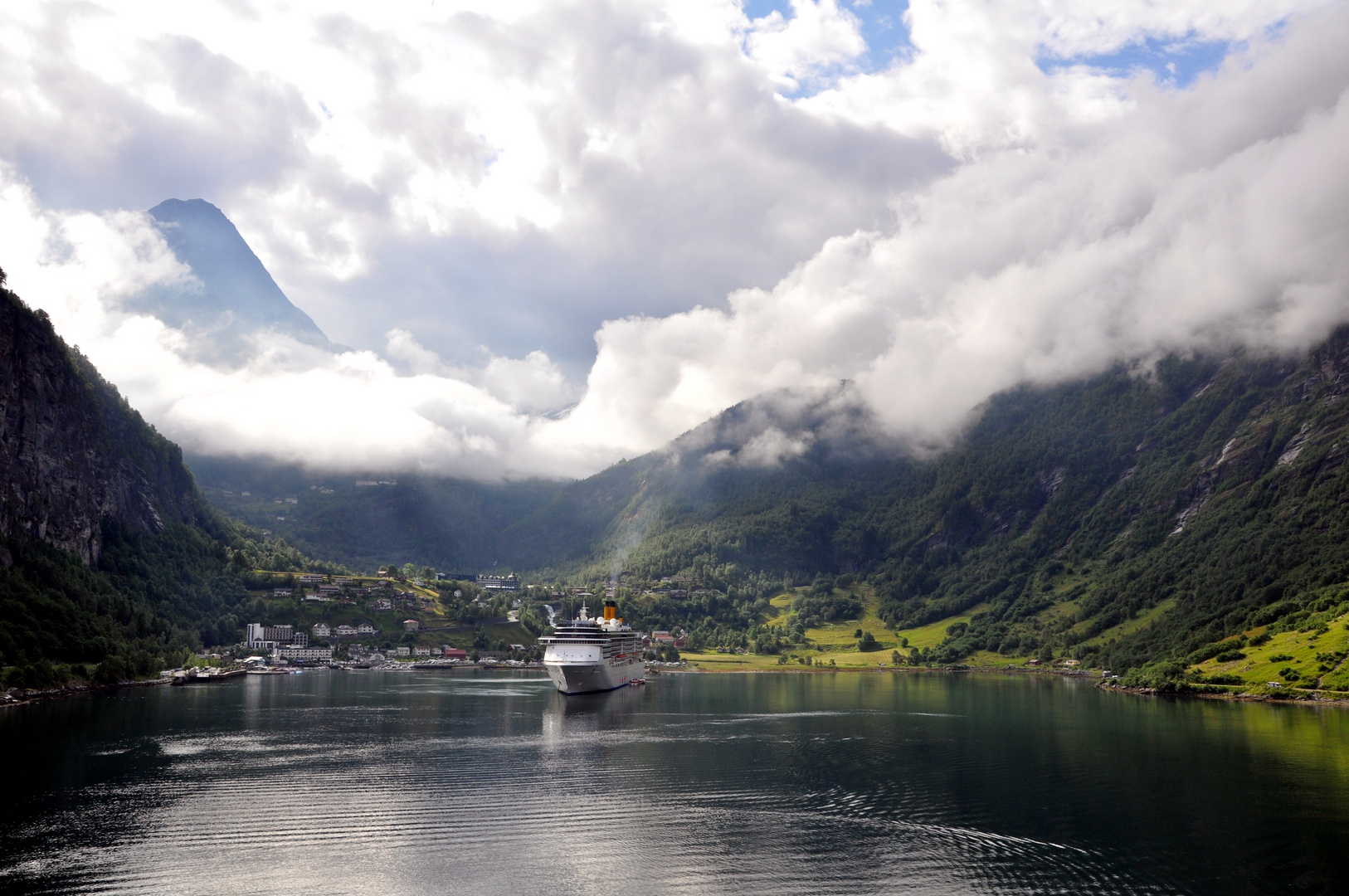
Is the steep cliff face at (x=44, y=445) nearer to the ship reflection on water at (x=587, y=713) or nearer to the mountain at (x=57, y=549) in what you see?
the mountain at (x=57, y=549)

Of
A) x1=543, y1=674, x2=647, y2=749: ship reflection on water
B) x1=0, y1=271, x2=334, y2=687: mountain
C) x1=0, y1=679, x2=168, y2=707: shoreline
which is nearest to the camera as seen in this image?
x1=543, y1=674, x2=647, y2=749: ship reflection on water

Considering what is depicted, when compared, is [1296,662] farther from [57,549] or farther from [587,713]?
[57,549]

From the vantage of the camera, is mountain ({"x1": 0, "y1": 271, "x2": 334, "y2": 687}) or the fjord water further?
mountain ({"x1": 0, "y1": 271, "x2": 334, "y2": 687})

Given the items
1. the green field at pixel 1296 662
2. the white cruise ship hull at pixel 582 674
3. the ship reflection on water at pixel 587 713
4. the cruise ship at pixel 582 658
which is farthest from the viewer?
the cruise ship at pixel 582 658

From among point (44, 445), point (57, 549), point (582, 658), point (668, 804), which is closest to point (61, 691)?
point (57, 549)

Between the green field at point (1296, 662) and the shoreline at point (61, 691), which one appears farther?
the green field at point (1296, 662)

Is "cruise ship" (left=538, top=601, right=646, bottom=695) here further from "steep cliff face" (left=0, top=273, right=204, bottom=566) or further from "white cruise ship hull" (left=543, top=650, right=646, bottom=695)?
"steep cliff face" (left=0, top=273, right=204, bottom=566)

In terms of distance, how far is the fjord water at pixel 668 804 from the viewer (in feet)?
139

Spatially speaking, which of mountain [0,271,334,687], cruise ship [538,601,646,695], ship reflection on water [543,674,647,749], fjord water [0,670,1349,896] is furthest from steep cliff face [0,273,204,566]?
ship reflection on water [543,674,647,749]

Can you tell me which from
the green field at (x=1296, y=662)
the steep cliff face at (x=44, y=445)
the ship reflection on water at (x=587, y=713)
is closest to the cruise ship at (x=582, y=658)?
the ship reflection on water at (x=587, y=713)

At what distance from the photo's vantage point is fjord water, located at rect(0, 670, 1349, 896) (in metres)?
42.5

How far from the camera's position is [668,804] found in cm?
5812

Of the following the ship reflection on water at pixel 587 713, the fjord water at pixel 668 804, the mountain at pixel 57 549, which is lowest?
the ship reflection on water at pixel 587 713

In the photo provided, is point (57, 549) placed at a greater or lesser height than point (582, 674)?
greater
